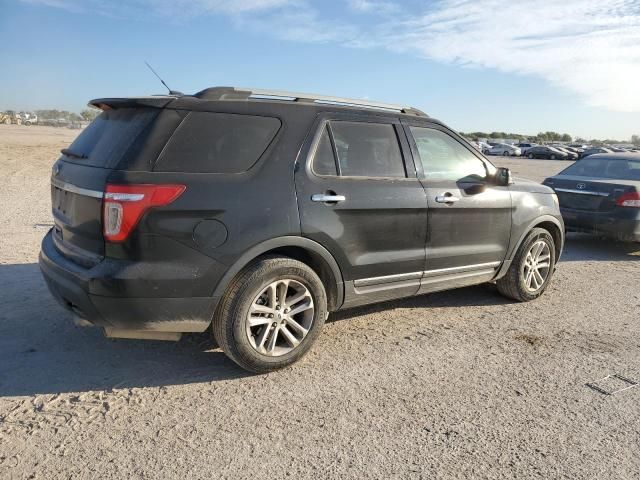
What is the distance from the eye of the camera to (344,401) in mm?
3189

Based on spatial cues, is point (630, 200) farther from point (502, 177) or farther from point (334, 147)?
point (334, 147)

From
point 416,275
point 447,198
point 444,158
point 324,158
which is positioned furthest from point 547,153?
point 324,158

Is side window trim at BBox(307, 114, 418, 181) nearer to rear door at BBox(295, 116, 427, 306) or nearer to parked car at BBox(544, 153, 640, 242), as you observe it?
rear door at BBox(295, 116, 427, 306)

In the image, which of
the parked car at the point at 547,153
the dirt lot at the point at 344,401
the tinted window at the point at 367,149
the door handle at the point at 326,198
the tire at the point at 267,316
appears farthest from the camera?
the parked car at the point at 547,153

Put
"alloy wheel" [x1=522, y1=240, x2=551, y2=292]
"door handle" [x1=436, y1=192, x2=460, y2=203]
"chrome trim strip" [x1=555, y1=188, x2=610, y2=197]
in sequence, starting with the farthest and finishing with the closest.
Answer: "chrome trim strip" [x1=555, y1=188, x2=610, y2=197] → "alloy wheel" [x1=522, y1=240, x2=551, y2=292] → "door handle" [x1=436, y1=192, x2=460, y2=203]

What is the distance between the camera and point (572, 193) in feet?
25.9

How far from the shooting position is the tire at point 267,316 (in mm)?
3336

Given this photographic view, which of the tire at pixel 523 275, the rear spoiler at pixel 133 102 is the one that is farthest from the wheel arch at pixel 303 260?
the tire at pixel 523 275

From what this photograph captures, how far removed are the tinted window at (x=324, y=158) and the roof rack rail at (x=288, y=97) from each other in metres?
0.30

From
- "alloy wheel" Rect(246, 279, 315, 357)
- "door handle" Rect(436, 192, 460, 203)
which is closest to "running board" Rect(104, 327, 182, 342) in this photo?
"alloy wheel" Rect(246, 279, 315, 357)

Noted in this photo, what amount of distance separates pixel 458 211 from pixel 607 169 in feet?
17.1

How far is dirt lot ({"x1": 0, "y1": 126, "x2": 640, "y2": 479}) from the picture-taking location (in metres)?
2.60

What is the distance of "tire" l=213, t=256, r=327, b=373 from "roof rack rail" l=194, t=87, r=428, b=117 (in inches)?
44.3

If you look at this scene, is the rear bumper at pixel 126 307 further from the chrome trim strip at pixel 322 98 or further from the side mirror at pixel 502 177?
the side mirror at pixel 502 177
